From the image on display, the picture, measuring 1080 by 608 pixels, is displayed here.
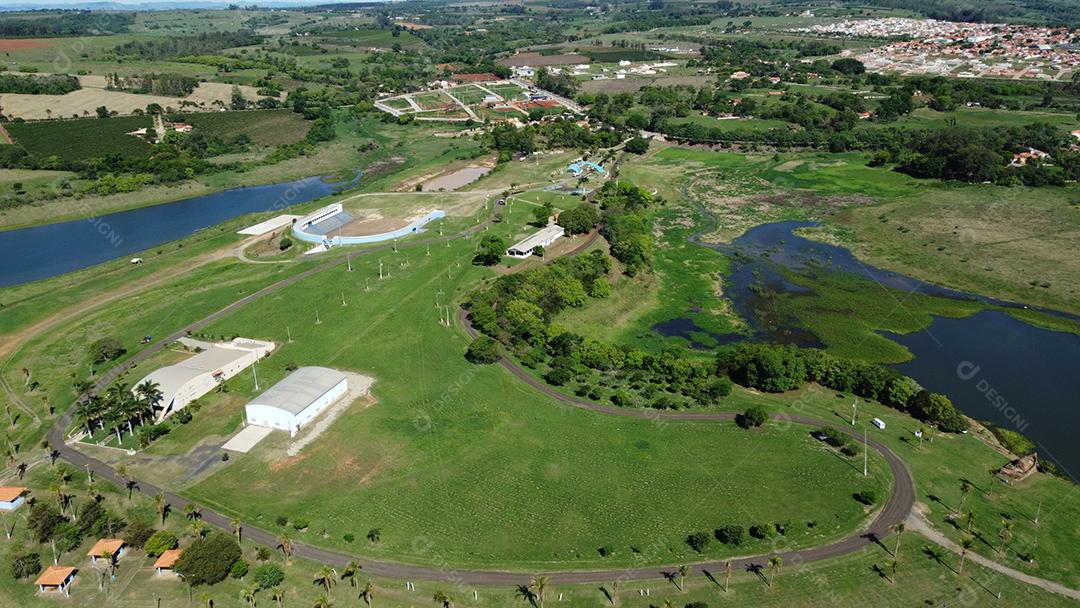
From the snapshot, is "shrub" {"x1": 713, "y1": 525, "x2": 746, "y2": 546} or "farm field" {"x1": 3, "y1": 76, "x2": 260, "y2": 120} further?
"farm field" {"x1": 3, "y1": 76, "x2": 260, "y2": 120}

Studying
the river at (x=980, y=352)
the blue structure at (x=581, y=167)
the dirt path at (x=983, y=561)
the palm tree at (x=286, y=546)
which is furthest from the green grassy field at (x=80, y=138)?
the dirt path at (x=983, y=561)

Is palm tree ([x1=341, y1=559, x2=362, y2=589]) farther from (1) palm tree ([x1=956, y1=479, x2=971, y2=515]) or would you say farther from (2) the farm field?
(2) the farm field

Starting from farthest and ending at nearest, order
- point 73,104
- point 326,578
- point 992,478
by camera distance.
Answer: point 73,104 < point 992,478 < point 326,578

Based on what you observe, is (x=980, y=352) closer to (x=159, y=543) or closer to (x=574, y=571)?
(x=574, y=571)

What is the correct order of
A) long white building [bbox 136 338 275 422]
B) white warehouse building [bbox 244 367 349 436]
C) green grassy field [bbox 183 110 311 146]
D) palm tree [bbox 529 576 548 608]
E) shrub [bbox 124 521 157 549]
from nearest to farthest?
palm tree [bbox 529 576 548 608] → shrub [bbox 124 521 157 549] → white warehouse building [bbox 244 367 349 436] → long white building [bbox 136 338 275 422] → green grassy field [bbox 183 110 311 146]

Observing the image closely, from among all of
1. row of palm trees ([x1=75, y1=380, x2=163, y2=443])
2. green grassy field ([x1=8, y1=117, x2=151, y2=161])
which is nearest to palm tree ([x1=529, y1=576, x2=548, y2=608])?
row of palm trees ([x1=75, y1=380, x2=163, y2=443])

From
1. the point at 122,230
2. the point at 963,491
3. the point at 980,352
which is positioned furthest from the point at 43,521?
the point at 980,352
